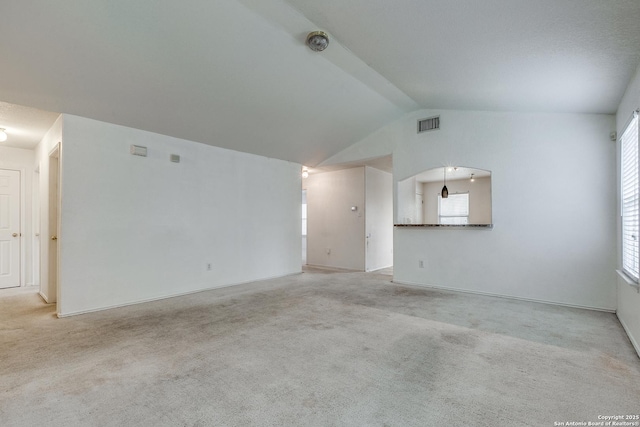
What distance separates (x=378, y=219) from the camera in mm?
7383

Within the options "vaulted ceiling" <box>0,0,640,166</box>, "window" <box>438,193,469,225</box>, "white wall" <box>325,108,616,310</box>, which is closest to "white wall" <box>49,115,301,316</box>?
"vaulted ceiling" <box>0,0,640,166</box>

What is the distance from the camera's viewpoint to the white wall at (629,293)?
2658 millimetres

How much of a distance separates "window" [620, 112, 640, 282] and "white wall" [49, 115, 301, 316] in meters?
5.11

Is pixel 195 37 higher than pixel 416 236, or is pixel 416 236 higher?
pixel 195 37

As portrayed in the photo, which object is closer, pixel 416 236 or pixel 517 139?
pixel 517 139

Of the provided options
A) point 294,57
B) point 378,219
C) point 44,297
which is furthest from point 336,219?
point 44,297

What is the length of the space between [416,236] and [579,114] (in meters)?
2.81

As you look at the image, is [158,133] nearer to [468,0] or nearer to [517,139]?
[468,0]

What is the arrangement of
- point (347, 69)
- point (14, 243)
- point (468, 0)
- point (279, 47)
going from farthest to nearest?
point (14, 243) → point (347, 69) → point (279, 47) → point (468, 0)

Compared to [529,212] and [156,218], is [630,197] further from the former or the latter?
[156,218]

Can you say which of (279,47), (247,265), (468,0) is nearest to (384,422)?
(468,0)

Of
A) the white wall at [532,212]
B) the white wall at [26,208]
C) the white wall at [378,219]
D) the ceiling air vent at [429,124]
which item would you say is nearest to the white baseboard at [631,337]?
the white wall at [532,212]

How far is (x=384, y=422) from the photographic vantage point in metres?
1.69

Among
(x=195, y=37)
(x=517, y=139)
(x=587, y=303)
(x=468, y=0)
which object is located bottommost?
(x=587, y=303)
